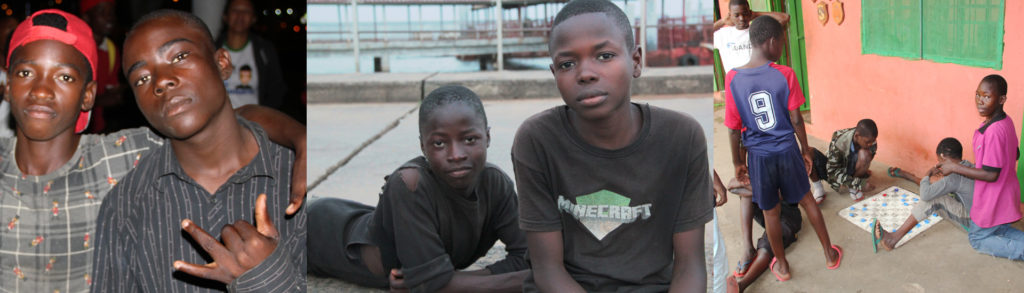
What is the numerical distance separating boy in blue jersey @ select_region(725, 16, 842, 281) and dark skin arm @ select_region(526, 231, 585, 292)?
0.74 m

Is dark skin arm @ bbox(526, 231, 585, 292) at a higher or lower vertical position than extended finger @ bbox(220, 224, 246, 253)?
lower

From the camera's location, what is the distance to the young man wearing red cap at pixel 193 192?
1.69 m

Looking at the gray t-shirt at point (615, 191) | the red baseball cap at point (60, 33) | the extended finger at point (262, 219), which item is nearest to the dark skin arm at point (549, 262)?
the gray t-shirt at point (615, 191)

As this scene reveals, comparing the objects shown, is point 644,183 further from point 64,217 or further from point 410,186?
point 64,217

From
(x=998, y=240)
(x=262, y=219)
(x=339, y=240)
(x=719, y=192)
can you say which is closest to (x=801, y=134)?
(x=719, y=192)

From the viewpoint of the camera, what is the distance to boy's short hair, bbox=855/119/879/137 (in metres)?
2.54

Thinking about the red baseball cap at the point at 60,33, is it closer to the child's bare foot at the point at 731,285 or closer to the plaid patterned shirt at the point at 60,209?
the plaid patterned shirt at the point at 60,209

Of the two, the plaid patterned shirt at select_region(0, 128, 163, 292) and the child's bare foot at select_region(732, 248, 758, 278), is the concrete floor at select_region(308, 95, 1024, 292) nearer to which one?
the child's bare foot at select_region(732, 248, 758, 278)

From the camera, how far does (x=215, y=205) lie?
6.06 feet

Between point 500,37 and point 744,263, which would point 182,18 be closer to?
point 500,37

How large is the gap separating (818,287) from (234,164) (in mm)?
1772

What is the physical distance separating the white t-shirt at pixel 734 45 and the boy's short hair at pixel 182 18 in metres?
1.39

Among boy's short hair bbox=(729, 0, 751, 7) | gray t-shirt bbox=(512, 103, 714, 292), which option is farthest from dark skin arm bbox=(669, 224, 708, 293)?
boy's short hair bbox=(729, 0, 751, 7)

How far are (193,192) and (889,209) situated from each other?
2.08 m
